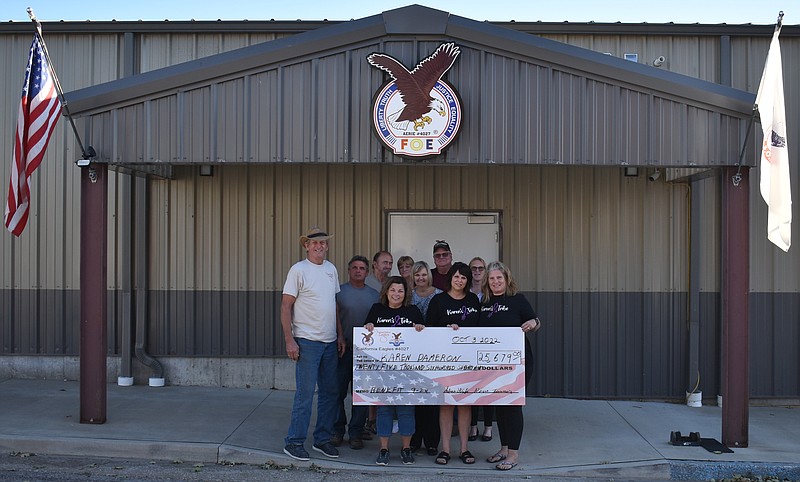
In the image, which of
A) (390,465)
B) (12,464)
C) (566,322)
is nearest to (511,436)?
(390,465)

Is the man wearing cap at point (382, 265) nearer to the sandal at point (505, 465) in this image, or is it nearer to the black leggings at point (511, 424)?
the black leggings at point (511, 424)

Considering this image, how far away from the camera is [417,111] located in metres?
7.10

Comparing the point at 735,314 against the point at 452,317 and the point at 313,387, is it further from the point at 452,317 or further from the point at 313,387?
the point at 313,387

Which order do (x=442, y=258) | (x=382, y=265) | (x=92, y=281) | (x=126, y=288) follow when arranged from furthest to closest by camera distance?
(x=126, y=288) → (x=442, y=258) → (x=92, y=281) → (x=382, y=265)

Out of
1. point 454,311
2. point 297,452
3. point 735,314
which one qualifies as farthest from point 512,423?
point 735,314

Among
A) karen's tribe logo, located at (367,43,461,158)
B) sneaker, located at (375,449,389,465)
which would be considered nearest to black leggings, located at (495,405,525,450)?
sneaker, located at (375,449,389,465)

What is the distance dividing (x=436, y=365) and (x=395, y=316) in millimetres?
569

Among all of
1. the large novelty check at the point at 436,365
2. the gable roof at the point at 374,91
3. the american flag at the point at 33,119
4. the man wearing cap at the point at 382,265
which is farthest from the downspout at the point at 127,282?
the large novelty check at the point at 436,365

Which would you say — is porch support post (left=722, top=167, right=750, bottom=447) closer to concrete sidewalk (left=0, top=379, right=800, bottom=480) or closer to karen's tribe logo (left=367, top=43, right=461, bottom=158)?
concrete sidewalk (left=0, top=379, right=800, bottom=480)

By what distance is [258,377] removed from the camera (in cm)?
950

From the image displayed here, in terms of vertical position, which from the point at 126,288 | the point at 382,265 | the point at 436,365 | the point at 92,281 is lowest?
the point at 436,365

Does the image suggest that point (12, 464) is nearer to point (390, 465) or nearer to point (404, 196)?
point (390, 465)

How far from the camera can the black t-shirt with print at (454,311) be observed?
22.3ft

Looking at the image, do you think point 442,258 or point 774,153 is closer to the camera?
point 774,153
